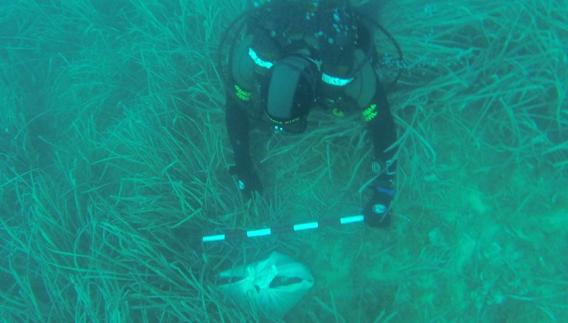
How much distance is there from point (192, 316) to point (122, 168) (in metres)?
1.26

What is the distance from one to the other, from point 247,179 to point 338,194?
2.14 ft

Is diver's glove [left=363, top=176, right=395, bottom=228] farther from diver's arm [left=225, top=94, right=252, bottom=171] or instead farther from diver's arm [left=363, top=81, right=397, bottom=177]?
diver's arm [left=225, top=94, right=252, bottom=171]

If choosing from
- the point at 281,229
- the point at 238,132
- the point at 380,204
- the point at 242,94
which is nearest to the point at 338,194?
the point at 380,204

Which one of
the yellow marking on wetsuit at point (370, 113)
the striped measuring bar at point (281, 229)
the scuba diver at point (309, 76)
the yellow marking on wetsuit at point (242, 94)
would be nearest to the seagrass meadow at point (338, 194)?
the striped measuring bar at point (281, 229)

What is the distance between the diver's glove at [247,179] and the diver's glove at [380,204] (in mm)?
784

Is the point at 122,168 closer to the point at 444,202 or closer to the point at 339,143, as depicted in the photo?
the point at 339,143

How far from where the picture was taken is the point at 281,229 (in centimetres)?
267

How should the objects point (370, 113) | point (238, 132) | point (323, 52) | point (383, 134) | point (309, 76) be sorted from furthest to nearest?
1. point (238, 132)
2. point (383, 134)
3. point (370, 113)
4. point (323, 52)
5. point (309, 76)

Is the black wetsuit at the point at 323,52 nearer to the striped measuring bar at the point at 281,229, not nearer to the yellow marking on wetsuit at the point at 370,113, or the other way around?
the yellow marking on wetsuit at the point at 370,113

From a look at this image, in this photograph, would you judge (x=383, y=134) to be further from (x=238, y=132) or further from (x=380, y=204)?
(x=238, y=132)

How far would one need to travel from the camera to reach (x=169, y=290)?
2.62 metres

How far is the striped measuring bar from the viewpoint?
257 cm

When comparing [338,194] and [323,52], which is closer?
[323,52]

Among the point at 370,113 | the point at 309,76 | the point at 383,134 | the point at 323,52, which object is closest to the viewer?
the point at 309,76
